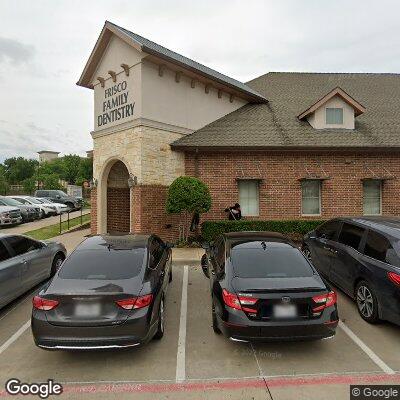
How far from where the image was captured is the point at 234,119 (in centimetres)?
1475

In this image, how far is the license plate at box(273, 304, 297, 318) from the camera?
4109 millimetres

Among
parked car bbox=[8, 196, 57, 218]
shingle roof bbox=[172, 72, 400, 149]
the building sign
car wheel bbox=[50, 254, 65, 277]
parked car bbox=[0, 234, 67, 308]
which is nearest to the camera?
parked car bbox=[0, 234, 67, 308]

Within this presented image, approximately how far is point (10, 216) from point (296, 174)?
52.2ft

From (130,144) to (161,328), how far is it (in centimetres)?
865

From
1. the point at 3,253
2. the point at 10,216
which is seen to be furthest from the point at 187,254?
the point at 10,216

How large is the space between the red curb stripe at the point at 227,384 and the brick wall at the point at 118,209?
9.88 metres

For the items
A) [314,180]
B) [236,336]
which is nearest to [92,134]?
[314,180]

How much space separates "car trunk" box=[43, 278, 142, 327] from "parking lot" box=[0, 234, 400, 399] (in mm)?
710

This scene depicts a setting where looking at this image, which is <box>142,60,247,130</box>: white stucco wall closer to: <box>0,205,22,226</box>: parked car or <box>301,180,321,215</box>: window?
<box>301,180,321,215</box>: window

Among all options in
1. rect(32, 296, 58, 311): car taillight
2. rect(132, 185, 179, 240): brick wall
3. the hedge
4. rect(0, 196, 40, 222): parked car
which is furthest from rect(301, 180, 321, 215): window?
rect(0, 196, 40, 222): parked car

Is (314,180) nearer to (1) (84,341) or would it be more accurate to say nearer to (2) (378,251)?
(2) (378,251)

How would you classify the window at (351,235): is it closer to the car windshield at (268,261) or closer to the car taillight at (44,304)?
the car windshield at (268,261)

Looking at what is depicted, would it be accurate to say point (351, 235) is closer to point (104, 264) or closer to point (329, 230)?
point (329, 230)

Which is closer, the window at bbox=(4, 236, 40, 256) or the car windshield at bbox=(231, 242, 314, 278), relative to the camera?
the car windshield at bbox=(231, 242, 314, 278)
